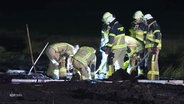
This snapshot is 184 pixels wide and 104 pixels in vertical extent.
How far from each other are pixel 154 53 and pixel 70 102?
7.53m

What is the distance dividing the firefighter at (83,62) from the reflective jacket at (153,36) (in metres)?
2.08

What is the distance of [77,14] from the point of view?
38094 millimetres

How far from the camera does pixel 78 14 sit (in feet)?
125

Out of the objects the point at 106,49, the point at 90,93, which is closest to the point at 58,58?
the point at 106,49

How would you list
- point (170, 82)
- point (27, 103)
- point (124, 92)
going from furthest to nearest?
point (170, 82), point (124, 92), point (27, 103)

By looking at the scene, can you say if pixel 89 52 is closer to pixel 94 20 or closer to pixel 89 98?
pixel 89 98

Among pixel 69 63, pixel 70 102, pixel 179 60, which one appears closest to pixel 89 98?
pixel 70 102

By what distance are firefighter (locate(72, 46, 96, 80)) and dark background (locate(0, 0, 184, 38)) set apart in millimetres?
14275

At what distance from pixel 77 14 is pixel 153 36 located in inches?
720

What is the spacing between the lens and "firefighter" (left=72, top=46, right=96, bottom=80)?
61.6 ft

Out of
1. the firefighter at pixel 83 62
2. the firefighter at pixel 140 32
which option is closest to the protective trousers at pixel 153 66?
the firefighter at pixel 140 32

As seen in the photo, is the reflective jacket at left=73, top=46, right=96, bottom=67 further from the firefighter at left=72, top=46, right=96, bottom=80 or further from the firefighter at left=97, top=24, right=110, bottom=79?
the firefighter at left=97, top=24, right=110, bottom=79

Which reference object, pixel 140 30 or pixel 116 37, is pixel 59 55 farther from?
pixel 140 30

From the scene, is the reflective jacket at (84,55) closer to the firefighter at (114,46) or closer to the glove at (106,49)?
the glove at (106,49)
